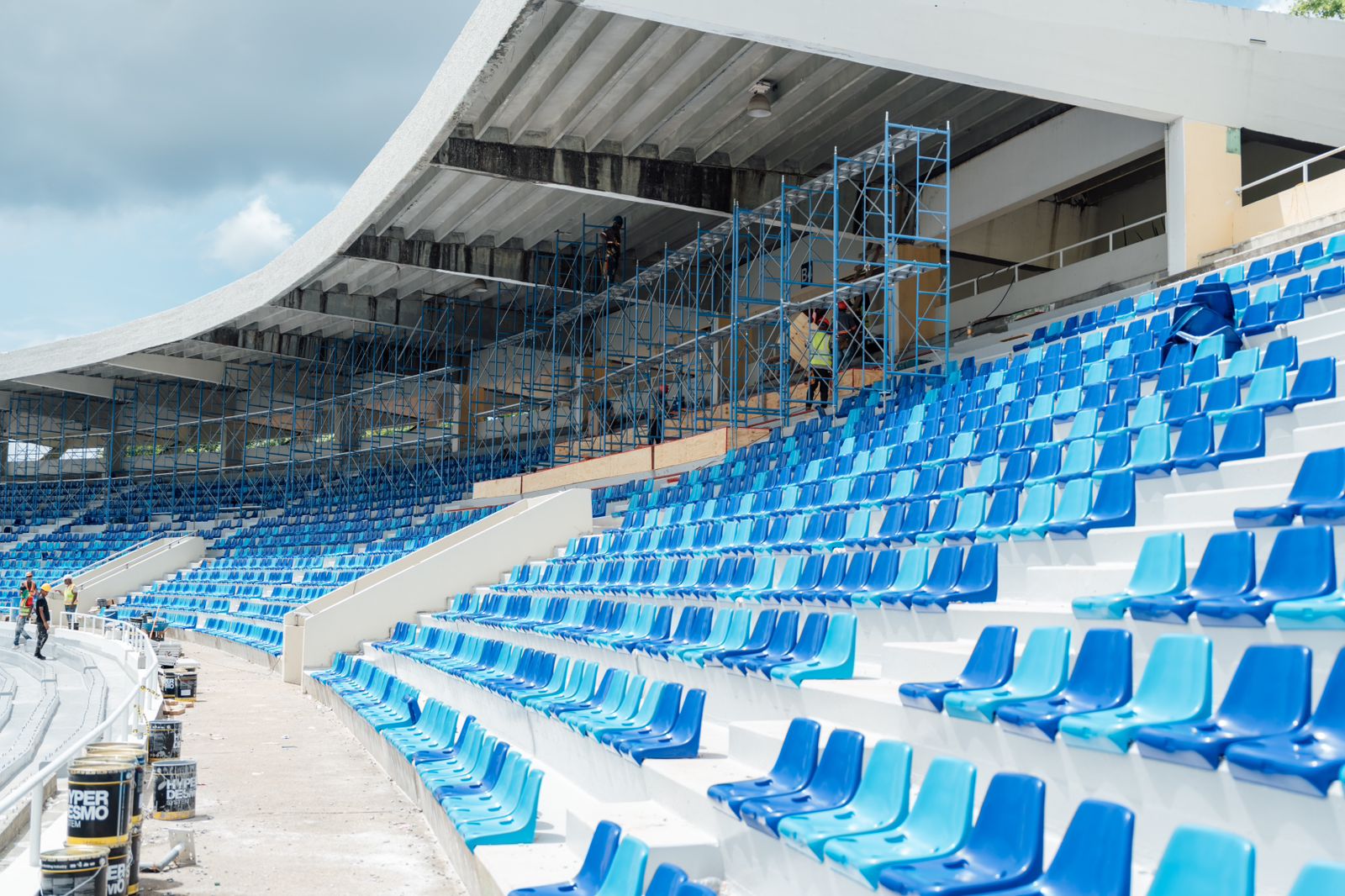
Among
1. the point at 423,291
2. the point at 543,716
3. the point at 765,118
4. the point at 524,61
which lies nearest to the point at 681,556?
the point at 543,716

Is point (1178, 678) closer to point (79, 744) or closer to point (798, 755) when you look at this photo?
point (798, 755)

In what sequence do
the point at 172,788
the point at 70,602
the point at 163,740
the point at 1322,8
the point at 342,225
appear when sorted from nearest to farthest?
the point at 172,788, the point at 163,740, the point at 342,225, the point at 70,602, the point at 1322,8

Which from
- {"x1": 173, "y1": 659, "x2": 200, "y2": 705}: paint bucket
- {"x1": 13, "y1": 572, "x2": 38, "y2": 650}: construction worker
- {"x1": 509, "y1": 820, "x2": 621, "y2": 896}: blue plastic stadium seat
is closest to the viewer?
{"x1": 509, "y1": 820, "x2": 621, "y2": 896}: blue plastic stadium seat

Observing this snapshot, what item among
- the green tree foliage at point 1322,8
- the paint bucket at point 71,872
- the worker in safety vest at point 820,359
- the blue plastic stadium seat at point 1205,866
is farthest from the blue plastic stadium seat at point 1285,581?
the green tree foliage at point 1322,8

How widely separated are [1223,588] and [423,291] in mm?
22673

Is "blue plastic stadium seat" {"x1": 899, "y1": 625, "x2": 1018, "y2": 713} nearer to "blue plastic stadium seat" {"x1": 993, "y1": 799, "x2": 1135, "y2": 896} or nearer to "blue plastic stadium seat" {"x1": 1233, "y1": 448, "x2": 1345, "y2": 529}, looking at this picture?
"blue plastic stadium seat" {"x1": 1233, "y1": 448, "x2": 1345, "y2": 529}

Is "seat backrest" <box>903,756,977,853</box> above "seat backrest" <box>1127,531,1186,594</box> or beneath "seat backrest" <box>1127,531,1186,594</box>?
beneath

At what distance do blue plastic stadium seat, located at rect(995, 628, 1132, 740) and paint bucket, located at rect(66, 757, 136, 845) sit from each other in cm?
349

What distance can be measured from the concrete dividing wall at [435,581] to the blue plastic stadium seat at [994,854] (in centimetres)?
1097

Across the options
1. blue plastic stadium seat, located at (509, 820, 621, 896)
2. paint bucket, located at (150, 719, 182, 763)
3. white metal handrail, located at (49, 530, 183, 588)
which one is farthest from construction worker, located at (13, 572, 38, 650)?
blue plastic stadium seat, located at (509, 820, 621, 896)

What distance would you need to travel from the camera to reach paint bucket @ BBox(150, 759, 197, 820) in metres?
6.52

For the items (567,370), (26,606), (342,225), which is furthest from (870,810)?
(567,370)

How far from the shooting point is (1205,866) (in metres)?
2.04

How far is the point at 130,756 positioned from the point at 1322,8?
1255 inches
